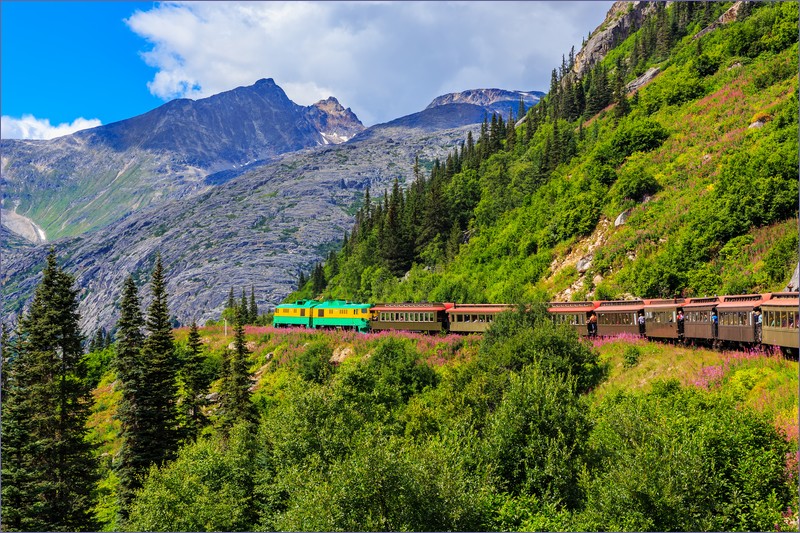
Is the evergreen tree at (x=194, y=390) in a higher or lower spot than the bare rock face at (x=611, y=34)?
lower

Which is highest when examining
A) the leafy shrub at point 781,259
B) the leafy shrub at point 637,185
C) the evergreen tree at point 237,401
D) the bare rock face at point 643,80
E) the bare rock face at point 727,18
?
the bare rock face at point 727,18

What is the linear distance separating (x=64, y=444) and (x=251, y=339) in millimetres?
37999

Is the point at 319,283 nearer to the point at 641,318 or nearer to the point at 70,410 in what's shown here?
the point at 641,318

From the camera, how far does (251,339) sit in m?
74.2

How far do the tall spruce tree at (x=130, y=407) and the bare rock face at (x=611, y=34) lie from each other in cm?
14803

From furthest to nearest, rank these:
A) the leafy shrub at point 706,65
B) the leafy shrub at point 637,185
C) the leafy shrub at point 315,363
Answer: the leafy shrub at point 706,65
the leafy shrub at point 637,185
the leafy shrub at point 315,363

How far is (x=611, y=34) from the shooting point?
17500cm

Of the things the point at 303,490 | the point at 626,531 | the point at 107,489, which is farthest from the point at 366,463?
the point at 107,489

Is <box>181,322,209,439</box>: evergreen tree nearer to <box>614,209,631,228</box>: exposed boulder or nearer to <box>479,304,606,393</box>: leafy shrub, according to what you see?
<box>479,304,606,393</box>: leafy shrub

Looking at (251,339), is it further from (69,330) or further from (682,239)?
(682,239)

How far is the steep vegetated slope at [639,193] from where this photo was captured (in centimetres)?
5319

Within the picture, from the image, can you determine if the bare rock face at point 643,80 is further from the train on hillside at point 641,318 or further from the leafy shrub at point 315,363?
the leafy shrub at point 315,363

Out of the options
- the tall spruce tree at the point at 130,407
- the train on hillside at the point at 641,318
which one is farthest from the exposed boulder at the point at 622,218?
the tall spruce tree at the point at 130,407

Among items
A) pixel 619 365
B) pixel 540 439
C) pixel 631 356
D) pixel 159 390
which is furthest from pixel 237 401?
pixel 631 356
